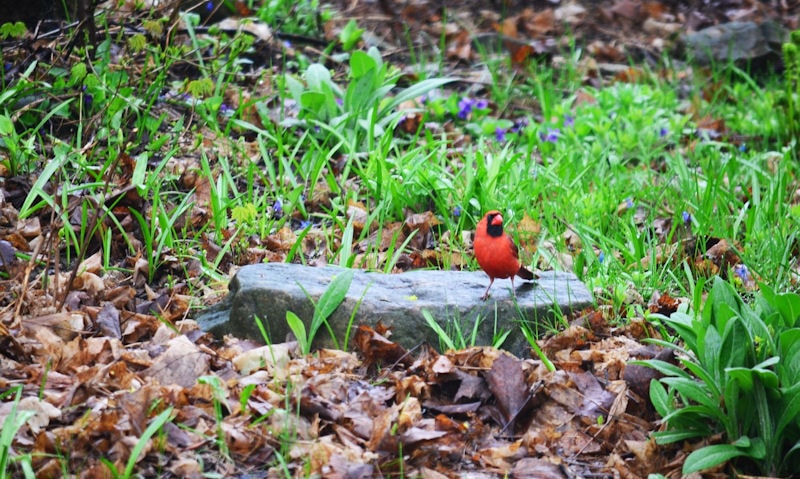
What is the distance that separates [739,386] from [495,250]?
3.23 ft

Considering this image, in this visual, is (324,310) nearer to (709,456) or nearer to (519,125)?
(709,456)

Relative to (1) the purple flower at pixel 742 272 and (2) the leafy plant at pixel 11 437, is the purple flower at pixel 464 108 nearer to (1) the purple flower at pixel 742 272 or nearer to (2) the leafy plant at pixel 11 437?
(1) the purple flower at pixel 742 272

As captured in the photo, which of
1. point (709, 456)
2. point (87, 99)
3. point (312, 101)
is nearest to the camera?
point (709, 456)

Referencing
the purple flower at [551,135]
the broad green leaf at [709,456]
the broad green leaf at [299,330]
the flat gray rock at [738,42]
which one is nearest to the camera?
the broad green leaf at [709,456]

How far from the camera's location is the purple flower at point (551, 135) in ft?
17.1

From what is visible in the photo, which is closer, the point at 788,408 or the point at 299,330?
the point at 788,408

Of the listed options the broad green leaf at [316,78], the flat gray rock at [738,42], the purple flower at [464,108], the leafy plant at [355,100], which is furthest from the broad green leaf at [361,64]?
the flat gray rock at [738,42]

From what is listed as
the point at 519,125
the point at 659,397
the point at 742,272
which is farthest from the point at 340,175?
the point at 659,397

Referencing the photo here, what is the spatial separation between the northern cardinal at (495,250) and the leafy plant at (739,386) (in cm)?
67

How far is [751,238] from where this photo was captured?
12.6 ft

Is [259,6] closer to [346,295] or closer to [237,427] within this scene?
[346,295]

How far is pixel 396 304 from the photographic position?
3.05 metres

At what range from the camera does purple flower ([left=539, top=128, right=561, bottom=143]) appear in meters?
5.21

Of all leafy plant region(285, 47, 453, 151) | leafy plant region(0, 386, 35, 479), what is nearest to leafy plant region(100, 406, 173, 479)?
leafy plant region(0, 386, 35, 479)
